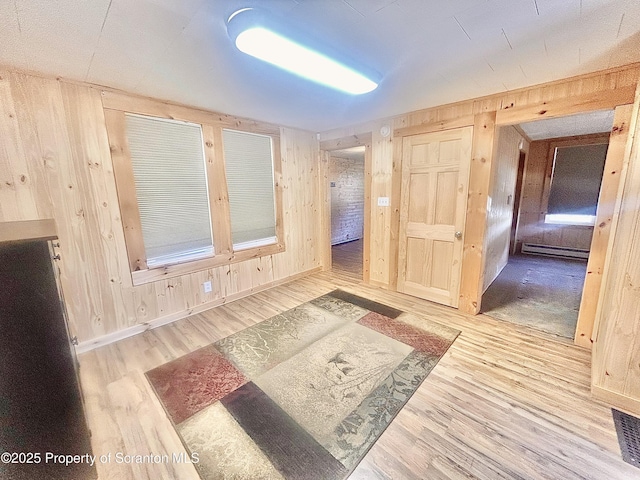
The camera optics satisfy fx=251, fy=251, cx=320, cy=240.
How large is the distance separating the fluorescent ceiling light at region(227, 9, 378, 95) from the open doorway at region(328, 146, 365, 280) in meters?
3.83

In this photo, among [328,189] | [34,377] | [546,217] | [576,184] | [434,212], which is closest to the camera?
[34,377]

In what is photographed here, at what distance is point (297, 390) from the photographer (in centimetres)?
177

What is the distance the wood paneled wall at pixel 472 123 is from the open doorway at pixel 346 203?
1929 mm

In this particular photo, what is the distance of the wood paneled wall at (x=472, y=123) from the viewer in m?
1.95

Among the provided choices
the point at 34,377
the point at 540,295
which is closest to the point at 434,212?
the point at 540,295

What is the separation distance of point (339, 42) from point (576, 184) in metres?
5.94

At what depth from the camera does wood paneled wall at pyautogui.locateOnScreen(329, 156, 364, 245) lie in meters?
6.29

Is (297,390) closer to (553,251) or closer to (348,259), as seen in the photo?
(348,259)

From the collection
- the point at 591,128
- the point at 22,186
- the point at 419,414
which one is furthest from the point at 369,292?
the point at 591,128

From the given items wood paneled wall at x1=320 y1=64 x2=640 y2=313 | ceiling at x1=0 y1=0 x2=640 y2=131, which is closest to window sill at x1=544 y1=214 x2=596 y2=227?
wood paneled wall at x1=320 y1=64 x2=640 y2=313

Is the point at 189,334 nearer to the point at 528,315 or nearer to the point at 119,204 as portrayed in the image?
the point at 119,204

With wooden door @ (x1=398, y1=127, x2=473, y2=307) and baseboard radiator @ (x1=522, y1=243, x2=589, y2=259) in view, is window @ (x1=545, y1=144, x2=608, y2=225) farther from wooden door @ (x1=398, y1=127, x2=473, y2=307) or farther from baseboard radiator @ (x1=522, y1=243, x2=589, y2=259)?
wooden door @ (x1=398, y1=127, x2=473, y2=307)

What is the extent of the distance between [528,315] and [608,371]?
1171 millimetres

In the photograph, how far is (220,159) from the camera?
2.95 meters
